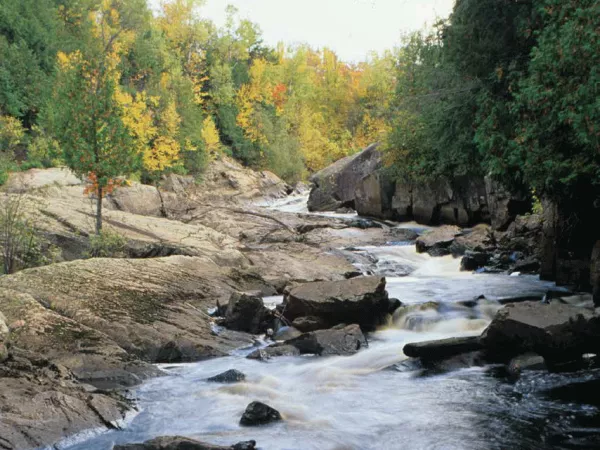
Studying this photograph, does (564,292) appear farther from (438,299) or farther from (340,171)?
(340,171)

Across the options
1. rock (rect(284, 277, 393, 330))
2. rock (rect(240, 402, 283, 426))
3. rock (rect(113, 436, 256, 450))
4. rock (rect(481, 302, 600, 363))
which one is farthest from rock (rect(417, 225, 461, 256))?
rock (rect(113, 436, 256, 450))

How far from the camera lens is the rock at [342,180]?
104 feet

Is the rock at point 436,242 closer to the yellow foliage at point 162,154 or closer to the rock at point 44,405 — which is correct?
the rock at point 44,405

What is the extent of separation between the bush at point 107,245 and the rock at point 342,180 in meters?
17.0

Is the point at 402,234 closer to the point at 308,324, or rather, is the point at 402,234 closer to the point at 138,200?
the point at 138,200

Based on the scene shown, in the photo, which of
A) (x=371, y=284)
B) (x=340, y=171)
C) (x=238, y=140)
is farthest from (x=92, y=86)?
(x=238, y=140)

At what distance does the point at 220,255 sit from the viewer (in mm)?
17234

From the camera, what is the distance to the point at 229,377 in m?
9.18

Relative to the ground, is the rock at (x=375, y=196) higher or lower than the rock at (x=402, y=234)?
higher

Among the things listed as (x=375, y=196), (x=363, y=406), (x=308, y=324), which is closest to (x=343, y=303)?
(x=308, y=324)

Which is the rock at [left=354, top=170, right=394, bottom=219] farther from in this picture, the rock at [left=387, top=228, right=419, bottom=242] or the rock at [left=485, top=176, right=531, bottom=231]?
the rock at [left=485, top=176, right=531, bottom=231]

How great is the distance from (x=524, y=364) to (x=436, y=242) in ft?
39.9

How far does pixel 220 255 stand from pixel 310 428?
402 inches

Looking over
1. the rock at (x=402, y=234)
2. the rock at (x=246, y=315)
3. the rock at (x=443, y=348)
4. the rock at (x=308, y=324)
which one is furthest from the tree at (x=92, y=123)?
the rock at (x=402, y=234)
